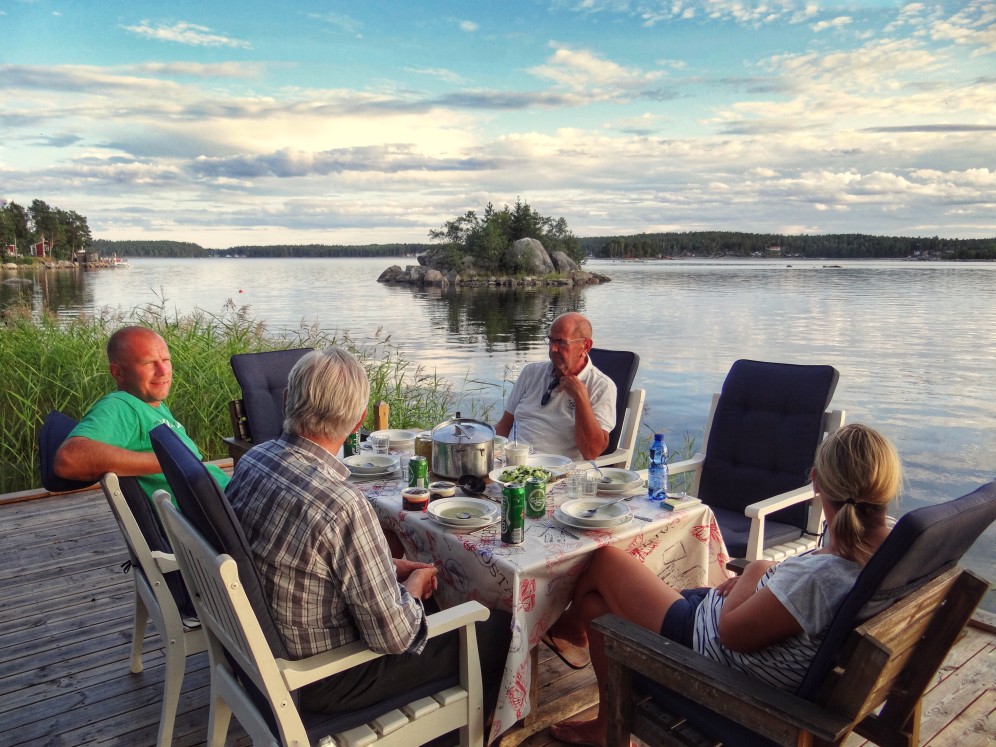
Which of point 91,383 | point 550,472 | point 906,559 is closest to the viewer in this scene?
point 906,559

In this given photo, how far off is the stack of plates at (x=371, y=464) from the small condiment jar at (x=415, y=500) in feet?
1.34

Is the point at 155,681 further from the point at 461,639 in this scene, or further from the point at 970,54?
the point at 970,54

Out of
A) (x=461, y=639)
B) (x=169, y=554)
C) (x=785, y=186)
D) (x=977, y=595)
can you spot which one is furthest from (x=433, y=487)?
(x=785, y=186)

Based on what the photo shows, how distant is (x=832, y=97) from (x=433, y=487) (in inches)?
741

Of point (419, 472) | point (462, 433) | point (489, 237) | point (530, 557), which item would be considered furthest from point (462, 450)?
point (489, 237)

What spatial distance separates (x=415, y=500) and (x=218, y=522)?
37.3 inches

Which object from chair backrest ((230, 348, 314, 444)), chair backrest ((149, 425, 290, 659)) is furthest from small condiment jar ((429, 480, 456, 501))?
chair backrest ((230, 348, 314, 444))

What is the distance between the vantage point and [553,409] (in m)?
3.72

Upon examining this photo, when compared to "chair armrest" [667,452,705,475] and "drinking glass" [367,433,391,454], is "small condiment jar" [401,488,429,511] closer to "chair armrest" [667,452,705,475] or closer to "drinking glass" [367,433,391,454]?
"drinking glass" [367,433,391,454]

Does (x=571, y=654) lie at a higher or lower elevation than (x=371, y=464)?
lower

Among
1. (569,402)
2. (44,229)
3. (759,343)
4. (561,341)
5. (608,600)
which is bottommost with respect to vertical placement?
(759,343)

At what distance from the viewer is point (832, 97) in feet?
56.4

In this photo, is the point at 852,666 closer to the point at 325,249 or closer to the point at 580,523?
the point at 580,523

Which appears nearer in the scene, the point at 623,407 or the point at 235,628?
the point at 235,628
